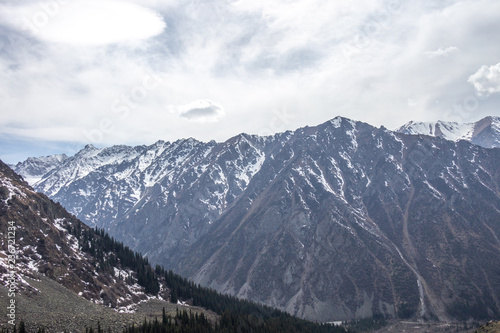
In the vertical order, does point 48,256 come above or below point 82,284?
above

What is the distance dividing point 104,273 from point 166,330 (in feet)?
169

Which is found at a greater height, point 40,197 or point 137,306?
point 40,197

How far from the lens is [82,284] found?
421 feet

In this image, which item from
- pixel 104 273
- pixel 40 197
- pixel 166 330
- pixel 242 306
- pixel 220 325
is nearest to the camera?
pixel 166 330

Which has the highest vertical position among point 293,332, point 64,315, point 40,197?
point 40,197

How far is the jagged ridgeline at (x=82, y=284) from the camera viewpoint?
98125mm

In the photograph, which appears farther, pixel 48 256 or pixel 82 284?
pixel 82 284

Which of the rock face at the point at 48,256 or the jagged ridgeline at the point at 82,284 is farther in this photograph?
the rock face at the point at 48,256

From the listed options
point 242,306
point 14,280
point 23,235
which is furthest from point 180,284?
point 14,280

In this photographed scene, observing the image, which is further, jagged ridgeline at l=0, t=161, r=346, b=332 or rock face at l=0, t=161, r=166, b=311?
rock face at l=0, t=161, r=166, b=311

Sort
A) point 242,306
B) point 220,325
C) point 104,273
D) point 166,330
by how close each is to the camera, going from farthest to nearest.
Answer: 1. point 242,306
2. point 104,273
3. point 220,325
4. point 166,330

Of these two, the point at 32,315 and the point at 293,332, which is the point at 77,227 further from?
the point at 293,332

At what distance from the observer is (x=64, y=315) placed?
9669cm

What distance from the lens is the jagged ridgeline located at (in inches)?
3863
